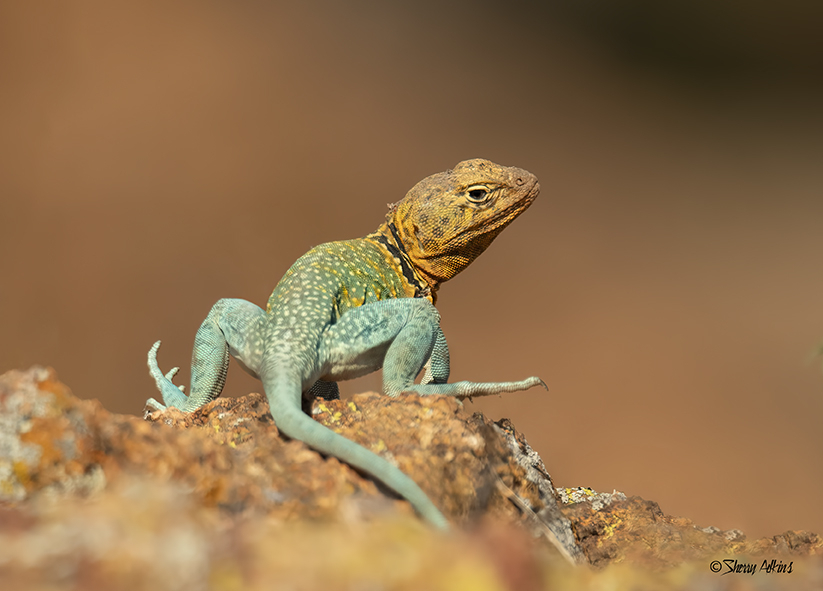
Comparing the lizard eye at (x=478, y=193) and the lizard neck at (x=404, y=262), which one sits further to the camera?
the lizard neck at (x=404, y=262)

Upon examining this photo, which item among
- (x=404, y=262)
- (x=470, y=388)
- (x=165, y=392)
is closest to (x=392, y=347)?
(x=470, y=388)

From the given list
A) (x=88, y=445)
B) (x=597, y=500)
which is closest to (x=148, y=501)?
(x=88, y=445)

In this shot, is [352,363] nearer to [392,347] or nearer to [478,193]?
[392,347]

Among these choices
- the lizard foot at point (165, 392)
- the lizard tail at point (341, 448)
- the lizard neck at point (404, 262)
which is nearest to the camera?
the lizard tail at point (341, 448)

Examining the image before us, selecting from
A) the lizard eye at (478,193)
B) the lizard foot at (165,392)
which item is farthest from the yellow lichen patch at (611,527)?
the lizard foot at (165,392)

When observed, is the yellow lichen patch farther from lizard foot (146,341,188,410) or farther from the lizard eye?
Answer: lizard foot (146,341,188,410)

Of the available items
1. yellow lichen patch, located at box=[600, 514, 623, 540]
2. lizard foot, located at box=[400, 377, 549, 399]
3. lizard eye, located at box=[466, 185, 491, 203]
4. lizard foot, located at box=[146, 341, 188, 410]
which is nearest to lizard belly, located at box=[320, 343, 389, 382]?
lizard foot, located at box=[400, 377, 549, 399]

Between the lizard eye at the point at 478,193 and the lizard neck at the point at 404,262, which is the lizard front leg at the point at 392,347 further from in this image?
the lizard eye at the point at 478,193
